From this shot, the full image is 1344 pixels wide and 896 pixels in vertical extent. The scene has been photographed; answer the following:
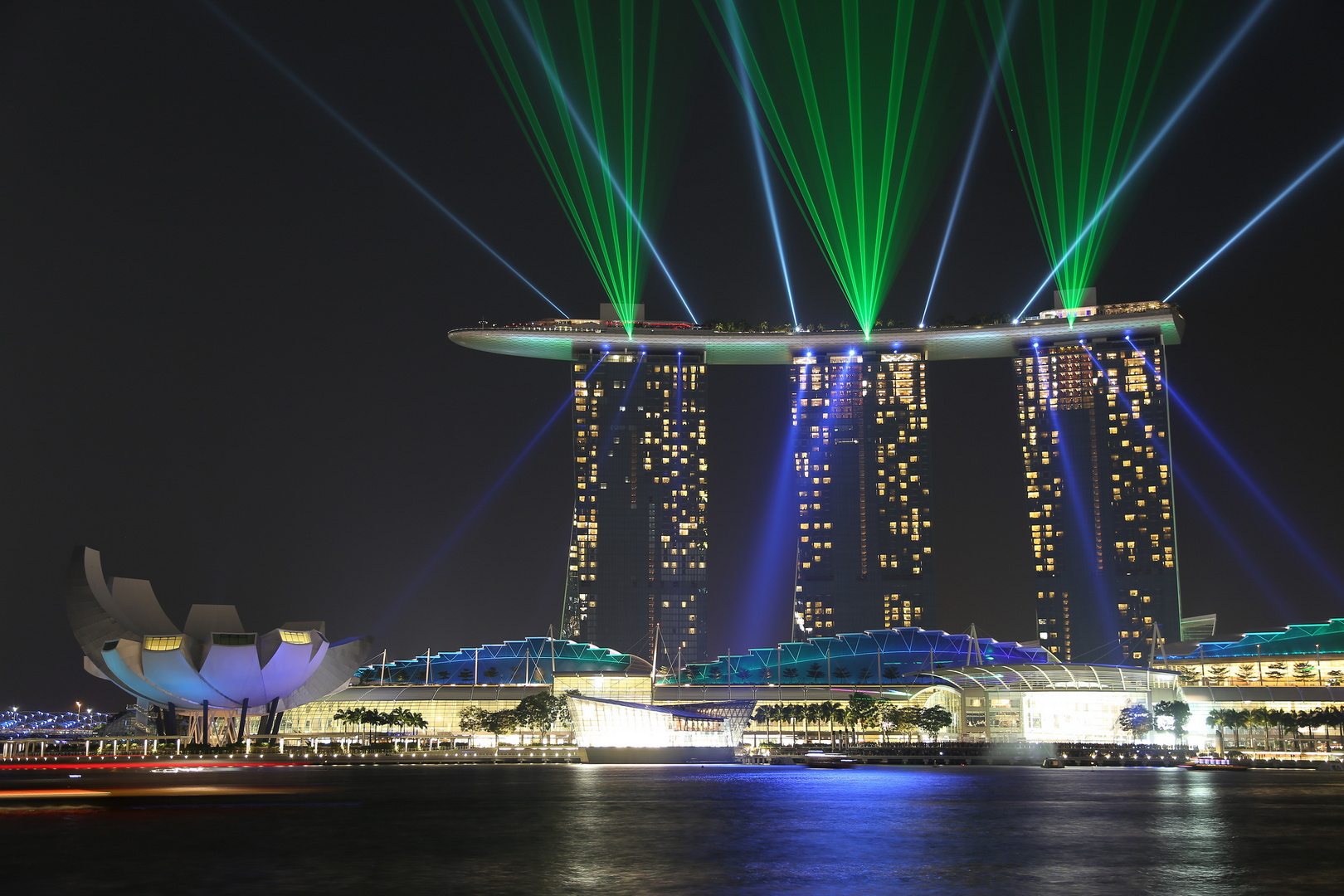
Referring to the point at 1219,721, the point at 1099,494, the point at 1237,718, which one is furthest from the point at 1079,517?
the point at 1237,718

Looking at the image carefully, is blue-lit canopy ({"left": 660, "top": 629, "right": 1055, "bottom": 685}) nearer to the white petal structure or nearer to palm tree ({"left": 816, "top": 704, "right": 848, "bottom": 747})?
palm tree ({"left": 816, "top": 704, "right": 848, "bottom": 747})

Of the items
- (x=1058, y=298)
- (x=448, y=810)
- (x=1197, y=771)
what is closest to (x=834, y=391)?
(x=1058, y=298)

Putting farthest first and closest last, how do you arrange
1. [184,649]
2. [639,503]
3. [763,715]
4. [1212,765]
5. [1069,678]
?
[639,503]
[763,715]
[1069,678]
[1212,765]
[184,649]

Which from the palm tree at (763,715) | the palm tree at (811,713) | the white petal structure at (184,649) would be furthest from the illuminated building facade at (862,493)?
the white petal structure at (184,649)

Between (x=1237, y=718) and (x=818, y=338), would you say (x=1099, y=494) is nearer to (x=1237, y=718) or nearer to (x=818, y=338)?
(x=818, y=338)

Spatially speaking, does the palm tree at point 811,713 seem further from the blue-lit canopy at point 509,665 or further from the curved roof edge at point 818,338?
the curved roof edge at point 818,338
